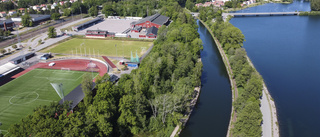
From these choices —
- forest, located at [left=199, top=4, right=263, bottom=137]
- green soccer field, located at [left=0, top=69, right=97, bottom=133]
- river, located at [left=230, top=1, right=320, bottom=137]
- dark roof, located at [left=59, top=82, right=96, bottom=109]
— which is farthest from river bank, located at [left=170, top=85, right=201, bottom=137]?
green soccer field, located at [left=0, top=69, right=97, bottom=133]

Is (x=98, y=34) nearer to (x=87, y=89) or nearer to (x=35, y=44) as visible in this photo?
(x=35, y=44)

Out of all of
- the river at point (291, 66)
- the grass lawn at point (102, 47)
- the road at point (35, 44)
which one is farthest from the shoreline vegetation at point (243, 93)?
the road at point (35, 44)

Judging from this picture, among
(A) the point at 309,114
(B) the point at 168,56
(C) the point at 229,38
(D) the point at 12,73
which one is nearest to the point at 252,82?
(A) the point at 309,114

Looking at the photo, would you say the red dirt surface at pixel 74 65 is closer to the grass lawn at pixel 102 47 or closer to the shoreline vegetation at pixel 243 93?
the grass lawn at pixel 102 47

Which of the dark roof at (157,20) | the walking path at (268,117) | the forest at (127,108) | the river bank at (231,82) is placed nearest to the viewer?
the forest at (127,108)

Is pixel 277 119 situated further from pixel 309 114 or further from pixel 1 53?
pixel 1 53

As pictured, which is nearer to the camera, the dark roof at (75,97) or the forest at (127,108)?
the forest at (127,108)

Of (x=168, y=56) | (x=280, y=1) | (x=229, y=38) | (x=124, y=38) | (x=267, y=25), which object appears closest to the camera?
(x=168, y=56)
